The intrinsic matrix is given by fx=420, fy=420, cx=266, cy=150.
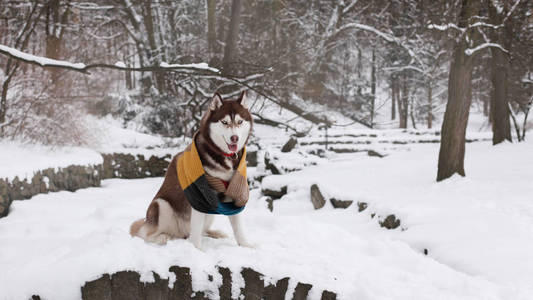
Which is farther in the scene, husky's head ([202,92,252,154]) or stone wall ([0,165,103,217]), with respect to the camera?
stone wall ([0,165,103,217])

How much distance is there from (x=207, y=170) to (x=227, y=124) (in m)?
0.36

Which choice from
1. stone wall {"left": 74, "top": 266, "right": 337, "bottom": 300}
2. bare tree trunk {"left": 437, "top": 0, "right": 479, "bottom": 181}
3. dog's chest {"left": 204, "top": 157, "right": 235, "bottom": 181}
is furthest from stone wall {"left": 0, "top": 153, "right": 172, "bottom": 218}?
bare tree trunk {"left": 437, "top": 0, "right": 479, "bottom": 181}

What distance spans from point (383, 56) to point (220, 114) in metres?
23.9

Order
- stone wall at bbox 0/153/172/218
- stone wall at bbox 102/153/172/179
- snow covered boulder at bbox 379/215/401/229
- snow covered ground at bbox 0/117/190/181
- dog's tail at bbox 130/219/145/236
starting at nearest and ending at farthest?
dog's tail at bbox 130/219/145/236, snow covered boulder at bbox 379/215/401/229, stone wall at bbox 0/153/172/218, snow covered ground at bbox 0/117/190/181, stone wall at bbox 102/153/172/179

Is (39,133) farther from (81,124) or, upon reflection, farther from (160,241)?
(160,241)

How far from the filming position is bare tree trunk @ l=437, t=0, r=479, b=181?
24.6ft


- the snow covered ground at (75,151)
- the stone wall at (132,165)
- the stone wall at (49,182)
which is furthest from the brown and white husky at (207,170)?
the stone wall at (132,165)

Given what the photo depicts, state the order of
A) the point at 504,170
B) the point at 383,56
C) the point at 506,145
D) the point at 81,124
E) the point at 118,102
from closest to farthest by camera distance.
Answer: the point at 504,170, the point at 81,124, the point at 506,145, the point at 118,102, the point at 383,56

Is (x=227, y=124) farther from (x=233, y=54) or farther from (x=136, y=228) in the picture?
(x=233, y=54)

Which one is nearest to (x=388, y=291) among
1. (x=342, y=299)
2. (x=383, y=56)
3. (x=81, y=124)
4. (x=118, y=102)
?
(x=342, y=299)

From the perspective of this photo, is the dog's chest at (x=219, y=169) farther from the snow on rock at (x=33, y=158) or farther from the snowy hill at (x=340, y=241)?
the snow on rock at (x=33, y=158)

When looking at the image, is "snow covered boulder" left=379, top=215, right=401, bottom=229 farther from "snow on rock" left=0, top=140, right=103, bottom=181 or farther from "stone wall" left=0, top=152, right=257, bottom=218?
"snow on rock" left=0, top=140, right=103, bottom=181

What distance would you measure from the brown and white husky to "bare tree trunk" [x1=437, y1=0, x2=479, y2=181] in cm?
574

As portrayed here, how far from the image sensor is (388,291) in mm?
2629
